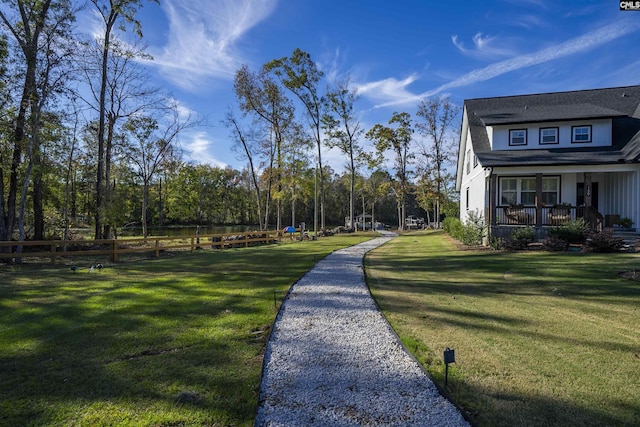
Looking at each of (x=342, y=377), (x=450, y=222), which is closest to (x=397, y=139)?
(x=450, y=222)

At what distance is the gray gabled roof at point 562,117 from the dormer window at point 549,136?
551 millimetres

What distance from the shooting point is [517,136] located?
58.1 ft

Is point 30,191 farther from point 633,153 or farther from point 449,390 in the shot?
point 633,153

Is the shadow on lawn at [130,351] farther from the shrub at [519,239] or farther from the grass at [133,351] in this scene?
the shrub at [519,239]

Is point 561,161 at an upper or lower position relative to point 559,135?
lower

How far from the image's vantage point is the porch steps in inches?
454

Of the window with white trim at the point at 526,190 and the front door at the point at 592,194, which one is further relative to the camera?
the window with white trim at the point at 526,190

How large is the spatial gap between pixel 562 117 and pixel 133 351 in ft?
63.5

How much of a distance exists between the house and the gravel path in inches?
475

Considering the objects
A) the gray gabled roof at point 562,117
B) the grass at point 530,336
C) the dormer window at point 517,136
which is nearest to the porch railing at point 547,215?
the gray gabled roof at point 562,117

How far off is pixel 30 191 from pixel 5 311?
64.0 ft

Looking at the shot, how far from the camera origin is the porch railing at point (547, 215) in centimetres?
1452

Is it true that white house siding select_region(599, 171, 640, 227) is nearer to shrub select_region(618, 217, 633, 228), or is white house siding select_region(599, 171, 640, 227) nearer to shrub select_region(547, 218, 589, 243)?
shrub select_region(618, 217, 633, 228)

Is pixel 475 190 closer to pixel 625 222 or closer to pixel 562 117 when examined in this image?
pixel 562 117
